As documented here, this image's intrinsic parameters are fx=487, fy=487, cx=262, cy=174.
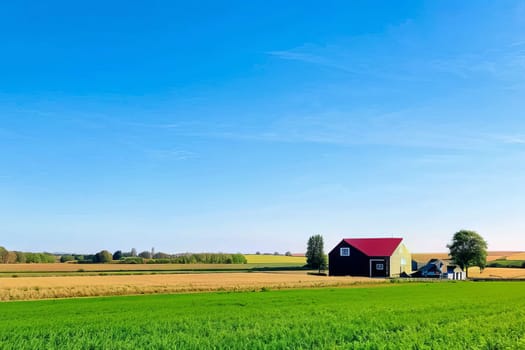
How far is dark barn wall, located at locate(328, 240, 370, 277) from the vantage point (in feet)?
306

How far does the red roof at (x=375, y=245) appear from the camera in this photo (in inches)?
3672

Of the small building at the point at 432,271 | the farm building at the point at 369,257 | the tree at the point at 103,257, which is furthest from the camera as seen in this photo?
the tree at the point at 103,257

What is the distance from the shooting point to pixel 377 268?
303 feet

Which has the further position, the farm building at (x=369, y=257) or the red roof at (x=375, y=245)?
the red roof at (x=375, y=245)

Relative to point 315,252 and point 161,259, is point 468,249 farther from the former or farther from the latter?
point 161,259

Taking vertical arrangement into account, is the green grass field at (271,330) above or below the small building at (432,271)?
above

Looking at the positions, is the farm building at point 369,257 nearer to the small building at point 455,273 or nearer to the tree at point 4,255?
the small building at point 455,273

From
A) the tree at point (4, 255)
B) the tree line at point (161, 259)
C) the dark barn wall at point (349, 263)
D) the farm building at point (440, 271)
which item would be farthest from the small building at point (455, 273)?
the tree at point (4, 255)

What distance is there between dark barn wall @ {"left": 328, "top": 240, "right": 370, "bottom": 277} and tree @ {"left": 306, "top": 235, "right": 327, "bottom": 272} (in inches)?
1312

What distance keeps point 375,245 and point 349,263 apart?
6467mm

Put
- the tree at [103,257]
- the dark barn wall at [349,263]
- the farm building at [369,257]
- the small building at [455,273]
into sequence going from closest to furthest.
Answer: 1. the farm building at [369,257]
2. the dark barn wall at [349,263]
3. the small building at [455,273]
4. the tree at [103,257]

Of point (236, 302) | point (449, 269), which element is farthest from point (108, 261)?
point (236, 302)

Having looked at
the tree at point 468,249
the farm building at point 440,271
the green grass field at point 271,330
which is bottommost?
the farm building at point 440,271

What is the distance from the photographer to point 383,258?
92.1m
